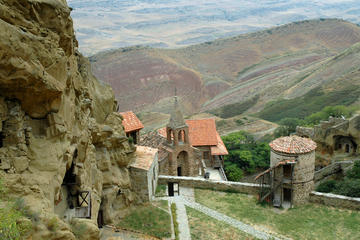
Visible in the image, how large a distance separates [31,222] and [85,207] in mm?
5938

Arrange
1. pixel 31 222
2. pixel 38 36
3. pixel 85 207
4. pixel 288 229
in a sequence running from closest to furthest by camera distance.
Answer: pixel 31 222
pixel 38 36
pixel 85 207
pixel 288 229

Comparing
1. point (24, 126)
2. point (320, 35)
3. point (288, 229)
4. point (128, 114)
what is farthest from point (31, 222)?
point (320, 35)

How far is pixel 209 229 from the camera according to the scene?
66.5ft

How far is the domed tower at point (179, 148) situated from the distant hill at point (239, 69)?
58.7m

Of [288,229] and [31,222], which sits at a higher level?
[31,222]

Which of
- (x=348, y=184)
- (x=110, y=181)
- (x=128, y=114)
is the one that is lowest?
(x=348, y=184)

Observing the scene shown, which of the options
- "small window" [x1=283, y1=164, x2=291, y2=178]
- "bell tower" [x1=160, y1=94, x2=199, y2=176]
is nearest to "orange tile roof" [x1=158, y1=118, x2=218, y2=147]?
"bell tower" [x1=160, y1=94, x2=199, y2=176]

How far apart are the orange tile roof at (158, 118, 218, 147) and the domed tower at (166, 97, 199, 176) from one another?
3.87 m

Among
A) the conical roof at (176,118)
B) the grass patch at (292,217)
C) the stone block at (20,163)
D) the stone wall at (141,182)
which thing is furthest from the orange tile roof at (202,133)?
the stone block at (20,163)

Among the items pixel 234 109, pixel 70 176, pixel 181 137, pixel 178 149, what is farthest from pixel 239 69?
pixel 70 176

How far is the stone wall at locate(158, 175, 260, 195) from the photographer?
2598 centimetres

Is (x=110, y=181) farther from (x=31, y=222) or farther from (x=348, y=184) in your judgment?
(x=348, y=184)

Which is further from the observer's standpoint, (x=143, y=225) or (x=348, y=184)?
(x=348, y=184)

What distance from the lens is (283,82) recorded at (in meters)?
104
